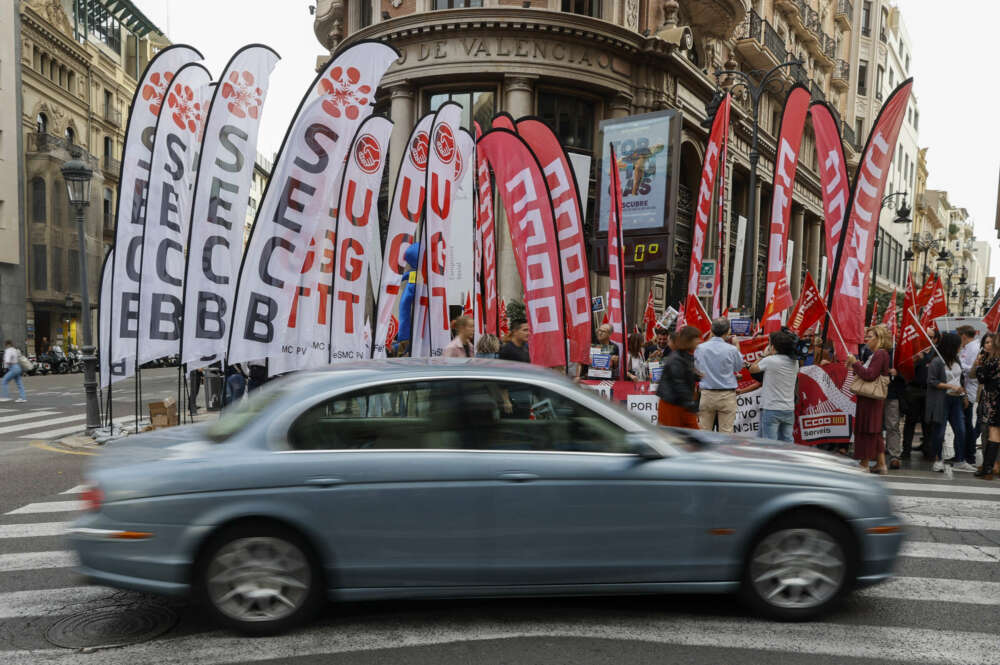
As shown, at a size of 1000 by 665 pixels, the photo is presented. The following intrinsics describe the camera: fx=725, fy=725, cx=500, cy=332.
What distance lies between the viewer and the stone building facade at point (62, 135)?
141 feet

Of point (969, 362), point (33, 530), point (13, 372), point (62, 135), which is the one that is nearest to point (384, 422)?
point (33, 530)

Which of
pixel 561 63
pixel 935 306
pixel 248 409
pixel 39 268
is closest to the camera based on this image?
pixel 248 409

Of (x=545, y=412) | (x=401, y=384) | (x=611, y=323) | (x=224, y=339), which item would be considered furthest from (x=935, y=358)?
(x=224, y=339)

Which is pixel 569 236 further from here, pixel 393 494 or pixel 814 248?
pixel 814 248

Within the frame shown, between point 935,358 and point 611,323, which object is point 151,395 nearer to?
point 611,323

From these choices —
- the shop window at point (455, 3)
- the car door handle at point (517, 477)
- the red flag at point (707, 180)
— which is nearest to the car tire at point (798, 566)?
the car door handle at point (517, 477)

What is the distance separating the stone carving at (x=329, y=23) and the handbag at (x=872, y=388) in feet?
95.5

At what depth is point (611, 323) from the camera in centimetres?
1106

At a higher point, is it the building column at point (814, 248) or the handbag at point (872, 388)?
the building column at point (814, 248)

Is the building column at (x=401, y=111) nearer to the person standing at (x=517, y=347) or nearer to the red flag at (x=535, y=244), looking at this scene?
the red flag at (x=535, y=244)

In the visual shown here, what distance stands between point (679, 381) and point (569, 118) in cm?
2093

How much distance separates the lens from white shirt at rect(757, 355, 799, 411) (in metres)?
8.12

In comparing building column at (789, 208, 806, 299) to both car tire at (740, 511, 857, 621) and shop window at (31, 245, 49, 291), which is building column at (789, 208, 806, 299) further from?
car tire at (740, 511, 857, 621)

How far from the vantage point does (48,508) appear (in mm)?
7156
